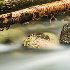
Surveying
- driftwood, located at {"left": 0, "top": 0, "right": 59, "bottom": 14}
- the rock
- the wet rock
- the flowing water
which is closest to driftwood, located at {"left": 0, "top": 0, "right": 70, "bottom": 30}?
the rock

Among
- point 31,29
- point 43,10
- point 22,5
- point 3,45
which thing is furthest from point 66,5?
point 3,45

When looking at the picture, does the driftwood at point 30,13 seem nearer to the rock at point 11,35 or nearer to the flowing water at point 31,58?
the rock at point 11,35

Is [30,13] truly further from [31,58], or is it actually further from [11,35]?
[31,58]

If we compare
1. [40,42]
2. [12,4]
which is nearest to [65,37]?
[40,42]

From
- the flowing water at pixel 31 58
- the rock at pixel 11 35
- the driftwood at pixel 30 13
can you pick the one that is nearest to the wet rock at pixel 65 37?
the flowing water at pixel 31 58

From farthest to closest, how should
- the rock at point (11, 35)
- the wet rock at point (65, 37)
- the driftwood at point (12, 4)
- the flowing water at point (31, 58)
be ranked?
the driftwood at point (12, 4) → the rock at point (11, 35) → the wet rock at point (65, 37) → the flowing water at point (31, 58)

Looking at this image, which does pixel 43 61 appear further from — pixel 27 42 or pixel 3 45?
pixel 3 45

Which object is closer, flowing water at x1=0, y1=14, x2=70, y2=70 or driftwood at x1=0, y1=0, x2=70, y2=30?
flowing water at x1=0, y1=14, x2=70, y2=70

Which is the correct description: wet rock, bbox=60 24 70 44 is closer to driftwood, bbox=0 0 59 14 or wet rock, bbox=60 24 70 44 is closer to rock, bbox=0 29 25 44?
rock, bbox=0 29 25 44
